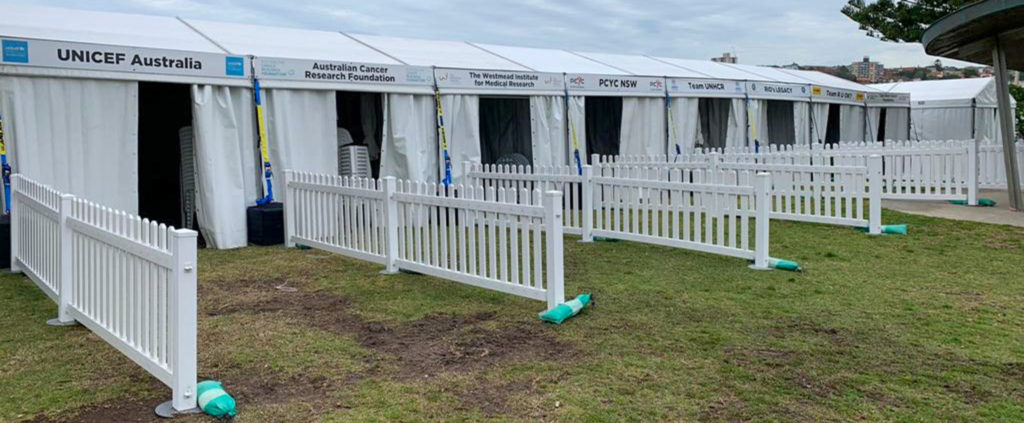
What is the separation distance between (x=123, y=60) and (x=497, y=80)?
570 centimetres

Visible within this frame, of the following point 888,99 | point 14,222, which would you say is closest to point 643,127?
point 14,222

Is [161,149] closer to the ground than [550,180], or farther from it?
farther from it

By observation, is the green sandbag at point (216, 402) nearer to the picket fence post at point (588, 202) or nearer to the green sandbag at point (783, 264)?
the green sandbag at point (783, 264)

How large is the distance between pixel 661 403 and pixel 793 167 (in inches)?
314

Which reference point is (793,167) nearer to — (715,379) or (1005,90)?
(1005,90)

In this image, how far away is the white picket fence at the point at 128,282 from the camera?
4.18 metres

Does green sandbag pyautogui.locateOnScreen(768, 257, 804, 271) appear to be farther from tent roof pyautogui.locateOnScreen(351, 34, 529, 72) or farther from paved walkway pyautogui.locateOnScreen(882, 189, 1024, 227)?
tent roof pyautogui.locateOnScreen(351, 34, 529, 72)

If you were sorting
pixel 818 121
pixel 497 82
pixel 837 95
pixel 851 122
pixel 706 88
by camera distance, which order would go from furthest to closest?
pixel 851 122
pixel 837 95
pixel 818 121
pixel 706 88
pixel 497 82

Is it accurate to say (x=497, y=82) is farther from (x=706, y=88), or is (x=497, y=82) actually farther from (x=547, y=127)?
(x=706, y=88)

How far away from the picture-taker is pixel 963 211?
12.9 m

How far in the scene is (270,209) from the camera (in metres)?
10.2

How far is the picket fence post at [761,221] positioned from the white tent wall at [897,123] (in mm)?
18569

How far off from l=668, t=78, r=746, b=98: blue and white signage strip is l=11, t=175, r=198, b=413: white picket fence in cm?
1211

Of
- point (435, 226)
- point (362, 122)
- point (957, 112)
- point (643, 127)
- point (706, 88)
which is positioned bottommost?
point (435, 226)
